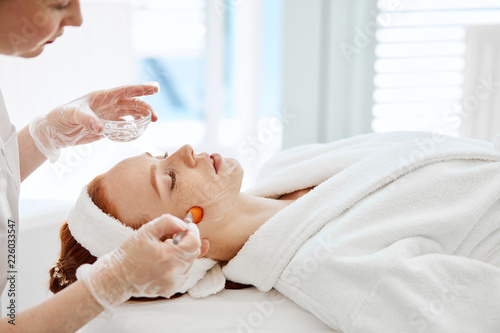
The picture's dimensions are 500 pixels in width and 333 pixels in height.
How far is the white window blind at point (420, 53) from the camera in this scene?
2.77 meters

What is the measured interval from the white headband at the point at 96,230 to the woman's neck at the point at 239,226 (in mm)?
226

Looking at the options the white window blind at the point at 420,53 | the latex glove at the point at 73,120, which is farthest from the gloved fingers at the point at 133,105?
the white window blind at the point at 420,53

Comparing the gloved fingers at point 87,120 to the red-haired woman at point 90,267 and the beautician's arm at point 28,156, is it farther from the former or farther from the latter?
the red-haired woman at point 90,267

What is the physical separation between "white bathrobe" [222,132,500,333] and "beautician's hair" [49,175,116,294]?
342mm

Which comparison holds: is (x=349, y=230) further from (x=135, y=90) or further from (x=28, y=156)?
(x=28, y=156)

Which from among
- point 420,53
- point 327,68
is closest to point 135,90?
point 327,68

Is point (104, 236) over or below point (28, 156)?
below

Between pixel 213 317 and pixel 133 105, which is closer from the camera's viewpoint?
pixel 213 317

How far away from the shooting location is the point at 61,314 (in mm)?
975

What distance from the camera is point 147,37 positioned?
3.54 meters

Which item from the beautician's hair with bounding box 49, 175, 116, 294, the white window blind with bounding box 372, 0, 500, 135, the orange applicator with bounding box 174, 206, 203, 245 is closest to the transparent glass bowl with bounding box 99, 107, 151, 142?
the beautician's hair with bounding box 49, 175, 116, 294

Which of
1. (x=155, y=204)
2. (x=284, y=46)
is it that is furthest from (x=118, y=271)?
(x=284, y=46)

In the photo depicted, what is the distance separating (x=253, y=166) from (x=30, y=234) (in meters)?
1.59

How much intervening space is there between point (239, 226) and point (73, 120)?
52cm
